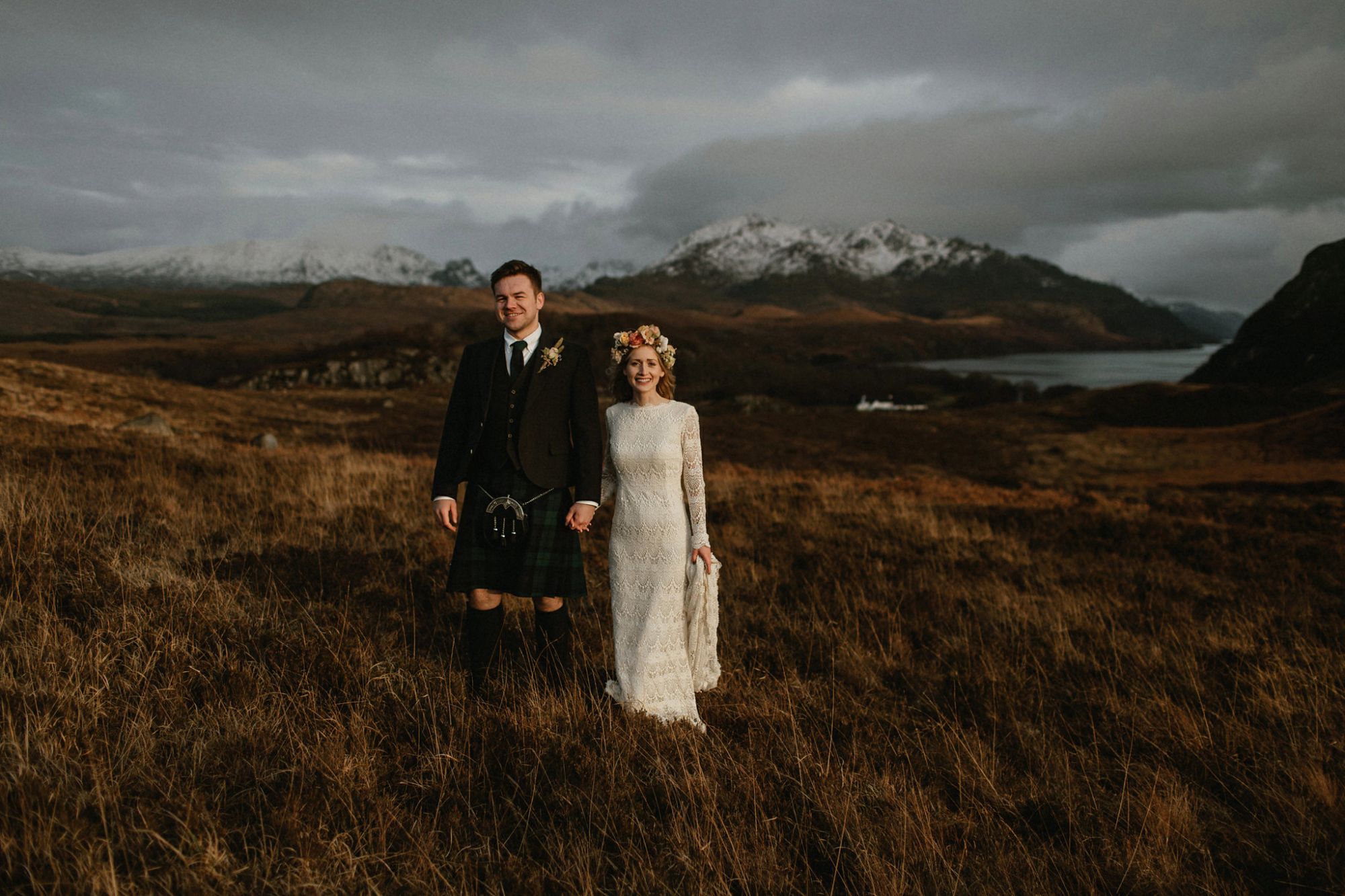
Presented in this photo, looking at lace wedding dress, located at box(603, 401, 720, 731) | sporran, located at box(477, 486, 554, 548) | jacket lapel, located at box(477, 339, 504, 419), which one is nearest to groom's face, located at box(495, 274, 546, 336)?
jacket lapel, located at box(477, 339, 504, 419)

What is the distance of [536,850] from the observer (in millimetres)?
2498

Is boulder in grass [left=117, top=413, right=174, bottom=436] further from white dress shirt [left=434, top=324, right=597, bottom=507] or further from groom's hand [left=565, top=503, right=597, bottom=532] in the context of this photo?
groom's hand [left=565, top=503, right=597, bottom=532]

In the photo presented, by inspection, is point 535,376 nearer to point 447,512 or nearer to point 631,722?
point 447,512

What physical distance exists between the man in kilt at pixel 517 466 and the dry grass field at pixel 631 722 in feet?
1.91

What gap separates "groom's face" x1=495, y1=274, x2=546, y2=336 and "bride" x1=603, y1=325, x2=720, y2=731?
0.51 meters

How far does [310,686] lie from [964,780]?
11.0 ft

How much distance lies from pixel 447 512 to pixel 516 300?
1205 mm

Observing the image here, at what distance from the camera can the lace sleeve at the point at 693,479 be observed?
143 inches

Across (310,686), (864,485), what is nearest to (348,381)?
(864,485)

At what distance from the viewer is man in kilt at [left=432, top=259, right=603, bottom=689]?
3.52 meters

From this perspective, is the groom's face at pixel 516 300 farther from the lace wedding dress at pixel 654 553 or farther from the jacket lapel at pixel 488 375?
the lace wedding dress at pixel 654 553

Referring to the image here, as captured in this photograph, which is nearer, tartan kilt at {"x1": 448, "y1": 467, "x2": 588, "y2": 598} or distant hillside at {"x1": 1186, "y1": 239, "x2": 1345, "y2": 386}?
tartan kilt at {"x1": 448, "y1": 467, "x2": 588, "y2": 598}

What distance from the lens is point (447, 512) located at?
3533 millimetres

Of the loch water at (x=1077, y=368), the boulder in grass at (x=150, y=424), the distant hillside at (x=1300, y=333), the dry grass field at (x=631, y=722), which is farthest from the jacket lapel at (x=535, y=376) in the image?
the loch water at (x=1077, y=368)
